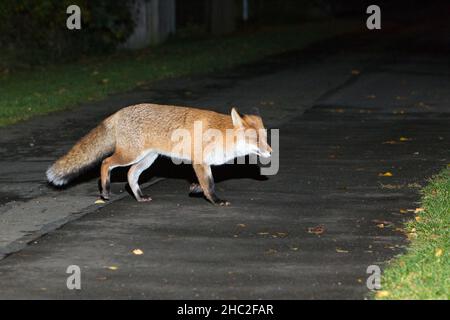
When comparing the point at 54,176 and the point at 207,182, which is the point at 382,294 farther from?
the point at 54,176

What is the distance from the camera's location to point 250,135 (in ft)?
33.0

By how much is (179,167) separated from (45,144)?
2629 millimetres

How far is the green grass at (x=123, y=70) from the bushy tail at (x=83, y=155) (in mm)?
6060

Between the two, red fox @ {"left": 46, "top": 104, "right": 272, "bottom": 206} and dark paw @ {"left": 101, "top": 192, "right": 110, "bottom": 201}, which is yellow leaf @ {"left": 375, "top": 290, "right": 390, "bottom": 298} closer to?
red fox @ {"left": 46, "top": 104, "right": 272, "bottom": 206}

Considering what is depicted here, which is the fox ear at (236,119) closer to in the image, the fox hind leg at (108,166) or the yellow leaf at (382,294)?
the fox hind leg at (108,166)

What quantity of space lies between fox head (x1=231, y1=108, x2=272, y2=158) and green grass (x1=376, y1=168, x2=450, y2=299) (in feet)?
5.11

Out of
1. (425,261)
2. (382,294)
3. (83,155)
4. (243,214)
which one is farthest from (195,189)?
(382,294)

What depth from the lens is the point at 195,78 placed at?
23.3 m

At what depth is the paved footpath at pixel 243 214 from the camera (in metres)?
7.96

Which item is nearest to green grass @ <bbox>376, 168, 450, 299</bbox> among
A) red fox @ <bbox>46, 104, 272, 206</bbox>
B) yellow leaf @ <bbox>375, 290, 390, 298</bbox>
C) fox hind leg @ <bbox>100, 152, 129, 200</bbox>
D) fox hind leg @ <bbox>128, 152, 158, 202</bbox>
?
yellow leaf @ <bbox>375, 290, 390, 298</bbox>

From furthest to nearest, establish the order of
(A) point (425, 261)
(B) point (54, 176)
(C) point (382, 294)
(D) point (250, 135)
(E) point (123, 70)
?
(E) point (123, 70) < (B) point (54, 176) < (D) point (250, 135) < (A) point (425, 261) < (C) point (382, 294)

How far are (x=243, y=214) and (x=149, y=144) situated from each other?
1.21 m
